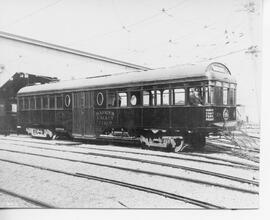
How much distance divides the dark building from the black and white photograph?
15 millimetres

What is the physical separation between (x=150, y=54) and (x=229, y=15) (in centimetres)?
102

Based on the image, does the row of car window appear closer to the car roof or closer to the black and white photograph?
the black and white photograph

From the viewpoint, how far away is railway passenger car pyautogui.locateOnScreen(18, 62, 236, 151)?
3881 mm

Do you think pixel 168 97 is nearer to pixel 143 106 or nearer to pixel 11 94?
pixel 143 106

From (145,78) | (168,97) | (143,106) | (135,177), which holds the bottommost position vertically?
(135,177)

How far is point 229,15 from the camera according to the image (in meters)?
3.85

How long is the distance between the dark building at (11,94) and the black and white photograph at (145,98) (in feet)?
0.05

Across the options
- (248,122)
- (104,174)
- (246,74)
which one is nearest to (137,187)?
(104,174)

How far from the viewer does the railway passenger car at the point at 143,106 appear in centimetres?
388

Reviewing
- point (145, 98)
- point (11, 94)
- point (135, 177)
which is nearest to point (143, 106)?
point (145, 98)

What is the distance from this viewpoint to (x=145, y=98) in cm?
410

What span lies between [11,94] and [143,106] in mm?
1671

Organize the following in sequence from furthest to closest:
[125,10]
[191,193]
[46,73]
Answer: [46,73] → [125,10] → [191,193]

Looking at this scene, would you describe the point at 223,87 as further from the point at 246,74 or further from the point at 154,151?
the point at 154,151
